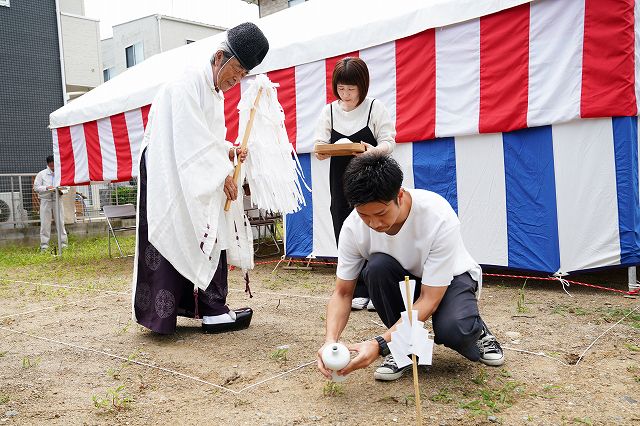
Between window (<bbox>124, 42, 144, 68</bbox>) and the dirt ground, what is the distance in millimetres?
17876

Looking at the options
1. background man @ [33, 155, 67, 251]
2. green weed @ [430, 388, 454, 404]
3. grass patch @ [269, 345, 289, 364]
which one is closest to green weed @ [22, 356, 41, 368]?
grass patch @ [269, 345, 289, 364]

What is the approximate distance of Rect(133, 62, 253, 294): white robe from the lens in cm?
280

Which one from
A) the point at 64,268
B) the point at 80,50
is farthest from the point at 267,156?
the point at 80,50

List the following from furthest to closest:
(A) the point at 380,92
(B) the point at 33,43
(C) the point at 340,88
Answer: (B) the point at 33,43 < (A) the point at 380,92 < (C) the point at 340,88

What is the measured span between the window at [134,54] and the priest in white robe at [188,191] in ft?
60.1

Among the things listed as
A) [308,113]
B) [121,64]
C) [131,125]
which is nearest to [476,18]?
[308,113]

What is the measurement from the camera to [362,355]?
174 cm

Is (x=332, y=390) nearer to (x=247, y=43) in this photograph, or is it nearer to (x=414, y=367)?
(x=414, y=367)

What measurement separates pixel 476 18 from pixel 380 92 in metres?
0.94

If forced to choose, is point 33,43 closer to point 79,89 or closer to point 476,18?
point 79,89

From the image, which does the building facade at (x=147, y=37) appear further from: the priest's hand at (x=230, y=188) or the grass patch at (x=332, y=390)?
the grass patch at (x=332, y=390)

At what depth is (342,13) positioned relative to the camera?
197 inches

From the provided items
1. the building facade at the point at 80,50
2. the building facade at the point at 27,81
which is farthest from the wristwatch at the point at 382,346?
the building facade at the point at 80,50

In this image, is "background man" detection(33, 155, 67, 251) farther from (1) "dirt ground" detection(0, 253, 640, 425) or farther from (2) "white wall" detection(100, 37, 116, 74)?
(2) "white wall" detection(100, 37, 116, 74)
